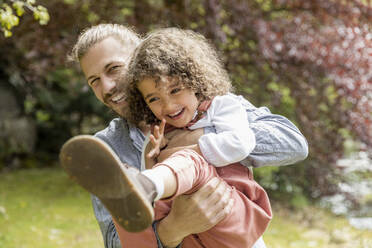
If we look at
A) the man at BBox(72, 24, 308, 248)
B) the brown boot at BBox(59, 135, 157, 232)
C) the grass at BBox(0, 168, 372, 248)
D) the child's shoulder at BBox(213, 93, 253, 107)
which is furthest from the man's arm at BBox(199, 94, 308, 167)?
the grass at BBox(0, 168, 372, 248)

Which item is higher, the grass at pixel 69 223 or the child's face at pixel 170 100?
the child's face at pixel 170 100

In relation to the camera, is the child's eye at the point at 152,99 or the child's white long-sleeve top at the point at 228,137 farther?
the child's eye at the point at 152,99

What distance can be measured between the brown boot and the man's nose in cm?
74

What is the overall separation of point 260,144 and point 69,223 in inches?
124

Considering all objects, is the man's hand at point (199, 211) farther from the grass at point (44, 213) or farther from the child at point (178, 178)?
the grass at point (44, 213)

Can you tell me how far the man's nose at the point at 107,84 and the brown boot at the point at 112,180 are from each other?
0.74m

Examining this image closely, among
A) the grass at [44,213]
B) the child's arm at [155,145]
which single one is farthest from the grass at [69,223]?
the child's arm at [155,145]

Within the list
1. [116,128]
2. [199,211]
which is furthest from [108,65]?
[199,211]

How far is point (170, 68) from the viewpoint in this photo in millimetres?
1850

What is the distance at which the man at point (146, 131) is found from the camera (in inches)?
65.2

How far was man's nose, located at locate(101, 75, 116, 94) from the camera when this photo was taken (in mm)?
2109

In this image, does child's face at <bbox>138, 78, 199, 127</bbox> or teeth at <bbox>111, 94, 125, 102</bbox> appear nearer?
child's face at <bbox>138, 78, 199, 127</bbox>

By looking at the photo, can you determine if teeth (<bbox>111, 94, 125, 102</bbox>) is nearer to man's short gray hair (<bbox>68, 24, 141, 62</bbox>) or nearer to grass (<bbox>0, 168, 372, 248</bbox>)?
man's short gray hair (<bbox>68, 24, 141, 62</bbox>)

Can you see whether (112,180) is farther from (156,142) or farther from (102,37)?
(102,37)
